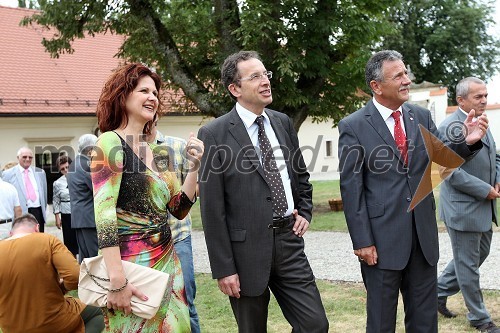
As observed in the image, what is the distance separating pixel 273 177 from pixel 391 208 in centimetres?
85

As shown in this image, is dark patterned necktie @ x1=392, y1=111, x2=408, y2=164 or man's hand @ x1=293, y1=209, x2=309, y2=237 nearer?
man's hand @ x1=293, y1=209, x2=309, y2=237

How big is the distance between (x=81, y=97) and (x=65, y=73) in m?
1.81

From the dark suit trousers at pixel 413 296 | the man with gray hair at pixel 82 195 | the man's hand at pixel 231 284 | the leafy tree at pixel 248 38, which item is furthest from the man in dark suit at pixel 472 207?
the leafy tree at pixel 248 38

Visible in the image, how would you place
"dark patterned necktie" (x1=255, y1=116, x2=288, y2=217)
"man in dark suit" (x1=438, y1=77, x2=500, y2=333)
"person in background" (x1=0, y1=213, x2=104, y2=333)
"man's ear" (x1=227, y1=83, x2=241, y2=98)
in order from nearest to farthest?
1. "dark patterned necktie" (x1=255, y1=116, x2=288, y2=217)
2. "man's ear" (x1=227, y1=83, x2=241, y2=98)
3. "person in background" (x1=0, y1=213, x2=104, y2=333)
4. "man in dark suit" (x1=438, y1=77, x2=500, y2=333)

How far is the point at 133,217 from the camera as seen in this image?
3352 millimetres

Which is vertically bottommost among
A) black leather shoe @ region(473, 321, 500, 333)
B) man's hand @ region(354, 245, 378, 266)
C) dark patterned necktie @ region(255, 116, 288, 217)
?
black leather shoe @ region(473, 321, 500, 333)

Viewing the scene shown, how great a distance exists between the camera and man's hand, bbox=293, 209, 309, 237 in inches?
163

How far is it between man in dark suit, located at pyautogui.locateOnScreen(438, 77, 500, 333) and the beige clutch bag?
130 inches

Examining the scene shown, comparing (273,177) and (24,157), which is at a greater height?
(24,157)

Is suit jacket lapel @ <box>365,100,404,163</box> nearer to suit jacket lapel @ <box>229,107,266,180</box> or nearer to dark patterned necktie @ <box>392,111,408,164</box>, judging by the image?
dark patterned necktie @ <box>392,111,408,164</box>

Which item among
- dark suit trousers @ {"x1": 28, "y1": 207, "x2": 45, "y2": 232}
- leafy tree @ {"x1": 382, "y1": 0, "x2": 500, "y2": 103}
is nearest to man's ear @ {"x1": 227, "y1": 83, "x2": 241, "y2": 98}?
dark suit trousers @ {"x1": 28, "y1": 207, "x2": 45, "y2": 232}

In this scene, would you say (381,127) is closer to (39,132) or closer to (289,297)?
(289,297)

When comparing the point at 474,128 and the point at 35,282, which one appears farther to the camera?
the point at 35,282

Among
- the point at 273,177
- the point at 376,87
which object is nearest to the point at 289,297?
the point at 273,177
